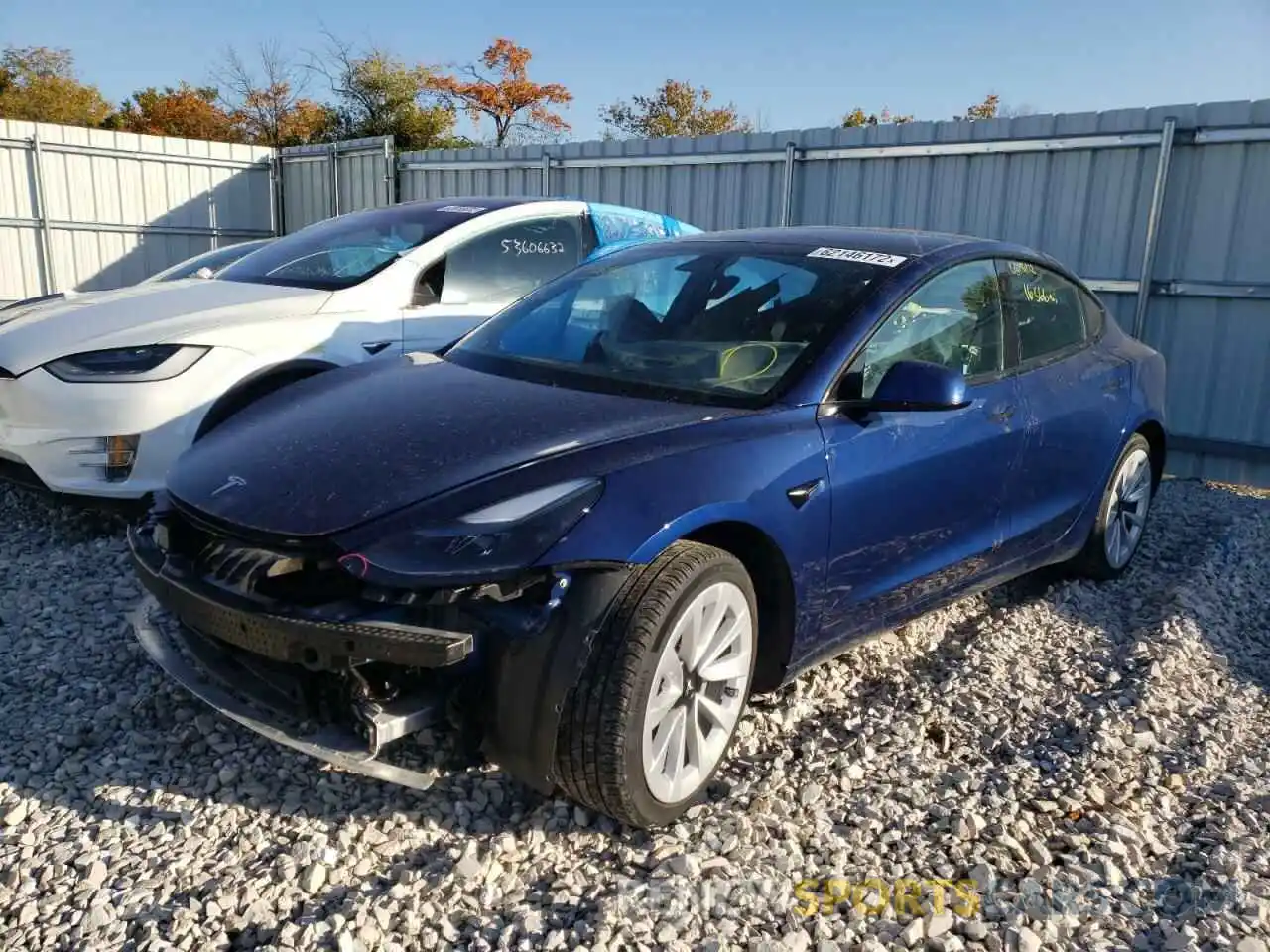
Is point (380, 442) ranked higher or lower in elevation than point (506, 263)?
lower

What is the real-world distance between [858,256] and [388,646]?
87.9 inches

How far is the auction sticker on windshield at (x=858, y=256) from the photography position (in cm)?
364

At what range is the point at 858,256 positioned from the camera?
3.70 m

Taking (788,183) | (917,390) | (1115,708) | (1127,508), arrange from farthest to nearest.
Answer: (788,183)
(1127,508)
(1115,708)
(917,390)

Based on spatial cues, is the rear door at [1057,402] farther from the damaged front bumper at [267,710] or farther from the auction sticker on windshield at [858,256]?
the damaged front bumper at [267,710]

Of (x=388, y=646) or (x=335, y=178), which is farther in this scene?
(x=335, y=178)

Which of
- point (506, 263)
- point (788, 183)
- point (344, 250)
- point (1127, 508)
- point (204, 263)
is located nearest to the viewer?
point (1127, 508)

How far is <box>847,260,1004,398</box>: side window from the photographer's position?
3.36 meters

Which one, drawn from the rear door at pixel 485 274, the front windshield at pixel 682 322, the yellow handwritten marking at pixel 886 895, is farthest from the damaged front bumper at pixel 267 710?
the rear door at pixel 485 274

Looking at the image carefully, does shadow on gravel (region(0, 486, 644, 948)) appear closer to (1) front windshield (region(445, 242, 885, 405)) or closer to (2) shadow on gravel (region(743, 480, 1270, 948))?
(2) shadow on gravel (region(743, 480, 1270, 948))

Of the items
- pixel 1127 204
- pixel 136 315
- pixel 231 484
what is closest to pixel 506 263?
pixel 136 315

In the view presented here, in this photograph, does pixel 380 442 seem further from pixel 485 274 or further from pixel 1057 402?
pixel 485 274

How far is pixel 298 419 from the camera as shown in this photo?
3.15m

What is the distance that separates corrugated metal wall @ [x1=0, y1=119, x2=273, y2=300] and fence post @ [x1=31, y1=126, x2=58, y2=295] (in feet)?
0.04
